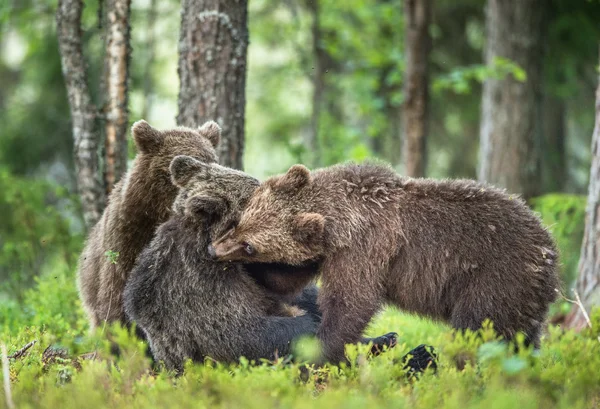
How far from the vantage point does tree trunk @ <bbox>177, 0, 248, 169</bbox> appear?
7.34 m

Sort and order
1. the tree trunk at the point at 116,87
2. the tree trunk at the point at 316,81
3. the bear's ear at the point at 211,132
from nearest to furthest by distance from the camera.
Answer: the bear's ear at the point at 211,132, the tree trunk at the point at 116,87, the tree trunk at the point at 316,81

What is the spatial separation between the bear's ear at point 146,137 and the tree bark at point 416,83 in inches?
211

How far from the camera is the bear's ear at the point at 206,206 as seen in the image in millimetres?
5363

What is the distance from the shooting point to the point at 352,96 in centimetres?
1858

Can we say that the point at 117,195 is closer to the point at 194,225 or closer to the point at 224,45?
the point at 194,225

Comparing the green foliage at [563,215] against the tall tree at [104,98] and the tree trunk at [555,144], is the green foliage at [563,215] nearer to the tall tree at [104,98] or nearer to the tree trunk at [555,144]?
the tall tree at [104,98]

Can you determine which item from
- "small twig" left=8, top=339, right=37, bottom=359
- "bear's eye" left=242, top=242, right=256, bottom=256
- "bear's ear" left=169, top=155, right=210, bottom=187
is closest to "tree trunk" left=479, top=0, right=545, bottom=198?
"bear's ear" left=169, top=155, right=210, bottom=187

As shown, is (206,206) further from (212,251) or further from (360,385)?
(360,385)

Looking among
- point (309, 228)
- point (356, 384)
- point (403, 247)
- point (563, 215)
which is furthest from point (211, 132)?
point (563, 215)

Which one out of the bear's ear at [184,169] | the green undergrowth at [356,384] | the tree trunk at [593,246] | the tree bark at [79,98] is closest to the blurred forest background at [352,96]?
the tree bark at [79,98]

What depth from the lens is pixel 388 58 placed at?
15.7 m

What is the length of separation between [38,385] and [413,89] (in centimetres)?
776

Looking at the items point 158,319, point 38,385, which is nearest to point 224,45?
point 158,319

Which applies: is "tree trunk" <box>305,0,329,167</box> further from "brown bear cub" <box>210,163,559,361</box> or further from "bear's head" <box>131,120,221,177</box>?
"brown bear cub" <box>210,163,559,361</box>
